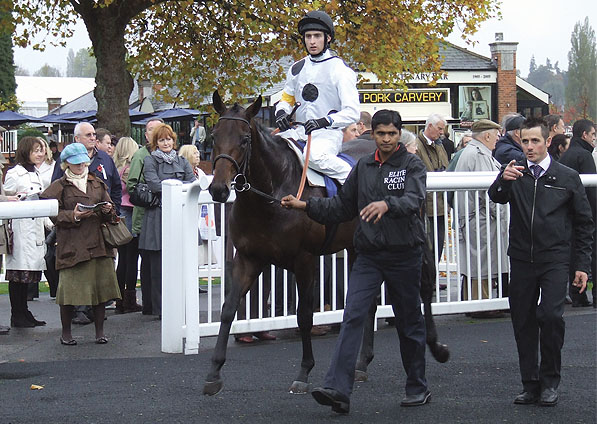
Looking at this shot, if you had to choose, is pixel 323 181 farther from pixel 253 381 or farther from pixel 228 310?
pixel 253 381

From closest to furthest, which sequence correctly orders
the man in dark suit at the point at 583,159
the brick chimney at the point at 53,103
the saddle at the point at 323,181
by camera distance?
the saddle at the point at 323,181 → the man in dark suit at the point at 583,159 → the brick chimney at the point at 53,103

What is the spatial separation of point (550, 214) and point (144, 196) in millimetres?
5182

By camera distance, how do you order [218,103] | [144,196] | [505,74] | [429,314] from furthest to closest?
1. [505,74]
2. [144,196]
3. [429,314]
4. [218,103]

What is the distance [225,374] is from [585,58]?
10584cm

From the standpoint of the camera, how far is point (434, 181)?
388 inches

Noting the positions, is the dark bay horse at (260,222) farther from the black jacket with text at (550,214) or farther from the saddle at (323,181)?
the black jacket with text at (550,214)

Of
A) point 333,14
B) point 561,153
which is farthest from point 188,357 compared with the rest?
point 333,14

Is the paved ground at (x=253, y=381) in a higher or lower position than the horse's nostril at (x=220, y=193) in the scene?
lower

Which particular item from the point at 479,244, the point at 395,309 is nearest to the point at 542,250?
the point at 395,309

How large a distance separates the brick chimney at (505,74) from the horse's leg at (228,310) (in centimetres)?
4078

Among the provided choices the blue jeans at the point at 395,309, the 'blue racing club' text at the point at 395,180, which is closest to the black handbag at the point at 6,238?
the blue jeans at the point at 395,309

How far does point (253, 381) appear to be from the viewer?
7.55 m

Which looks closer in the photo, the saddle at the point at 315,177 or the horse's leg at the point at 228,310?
the horse's leg at the point at 228,310

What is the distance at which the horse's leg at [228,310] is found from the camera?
22.2 feet
